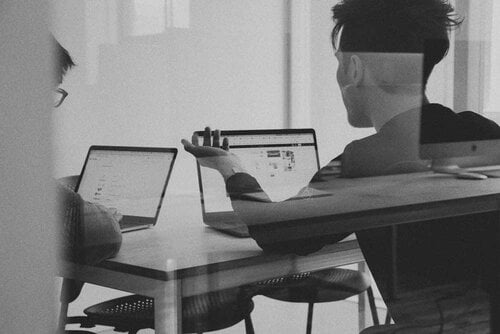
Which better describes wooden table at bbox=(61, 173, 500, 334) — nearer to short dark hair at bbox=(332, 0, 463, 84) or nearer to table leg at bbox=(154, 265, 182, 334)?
table leg at bbox=(154, 265, 182, 334)

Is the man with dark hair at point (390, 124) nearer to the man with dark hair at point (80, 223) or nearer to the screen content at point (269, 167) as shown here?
the screen content at point (269, 167)

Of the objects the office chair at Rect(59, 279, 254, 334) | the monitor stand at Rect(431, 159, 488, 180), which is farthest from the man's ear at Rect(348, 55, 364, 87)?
the office chair at Rect(59, 279, 254, 334)

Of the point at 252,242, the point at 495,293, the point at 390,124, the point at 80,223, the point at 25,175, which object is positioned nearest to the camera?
the point at 25,175

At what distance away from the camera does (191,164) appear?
1024mm

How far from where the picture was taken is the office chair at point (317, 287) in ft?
3.87

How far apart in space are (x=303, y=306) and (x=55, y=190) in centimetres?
65

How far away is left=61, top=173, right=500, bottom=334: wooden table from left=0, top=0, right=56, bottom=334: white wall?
6.1 inches

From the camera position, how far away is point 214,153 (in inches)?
42.7

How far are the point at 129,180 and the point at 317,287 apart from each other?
0.49 metres

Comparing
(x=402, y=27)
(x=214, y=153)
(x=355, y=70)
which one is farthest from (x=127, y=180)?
(x=402, y=27)

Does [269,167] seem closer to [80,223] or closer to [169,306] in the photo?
[169,306]

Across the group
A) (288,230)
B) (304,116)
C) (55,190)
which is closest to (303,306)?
(288,230)

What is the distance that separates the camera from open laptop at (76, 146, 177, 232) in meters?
0.89

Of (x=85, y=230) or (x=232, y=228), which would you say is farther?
(x=232, y=228)
